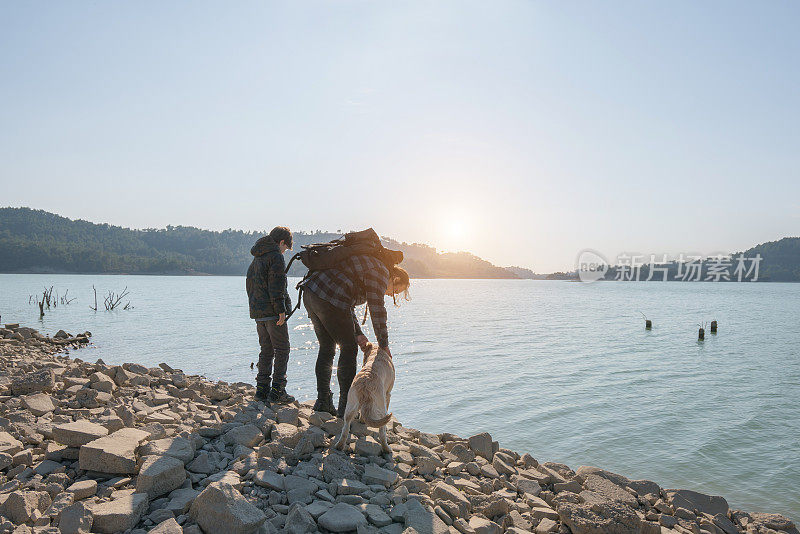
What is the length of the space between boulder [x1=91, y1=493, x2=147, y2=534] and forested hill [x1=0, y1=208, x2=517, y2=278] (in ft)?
394

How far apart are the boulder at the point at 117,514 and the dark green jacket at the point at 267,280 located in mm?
3427

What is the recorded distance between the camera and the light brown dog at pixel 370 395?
5070mm

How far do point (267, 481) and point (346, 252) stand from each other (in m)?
2.73

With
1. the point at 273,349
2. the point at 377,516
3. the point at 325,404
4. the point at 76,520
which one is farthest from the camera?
the point at 273,349

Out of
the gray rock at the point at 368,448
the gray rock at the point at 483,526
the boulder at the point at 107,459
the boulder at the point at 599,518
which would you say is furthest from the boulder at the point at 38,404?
the boulder at the point at 599,518

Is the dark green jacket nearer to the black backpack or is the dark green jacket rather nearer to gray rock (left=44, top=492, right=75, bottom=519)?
the black backpack

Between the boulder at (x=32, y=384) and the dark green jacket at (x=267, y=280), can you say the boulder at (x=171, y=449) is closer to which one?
the dark green jacket at (x=267, y=280)

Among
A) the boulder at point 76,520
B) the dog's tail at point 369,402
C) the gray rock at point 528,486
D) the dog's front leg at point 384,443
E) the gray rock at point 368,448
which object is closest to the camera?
the boulder at point 76,520

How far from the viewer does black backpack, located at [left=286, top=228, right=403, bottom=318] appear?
574 centimetres

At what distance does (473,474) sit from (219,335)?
2419 cm

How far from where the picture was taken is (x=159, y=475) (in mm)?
3922

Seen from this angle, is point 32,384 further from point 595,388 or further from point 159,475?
point 595,388

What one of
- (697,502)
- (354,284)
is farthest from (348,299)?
(697,502)

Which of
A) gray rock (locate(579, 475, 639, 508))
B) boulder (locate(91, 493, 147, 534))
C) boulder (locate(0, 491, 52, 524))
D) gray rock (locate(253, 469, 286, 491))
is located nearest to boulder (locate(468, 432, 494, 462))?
gray rock (locate(579, 475, 639, 508))
